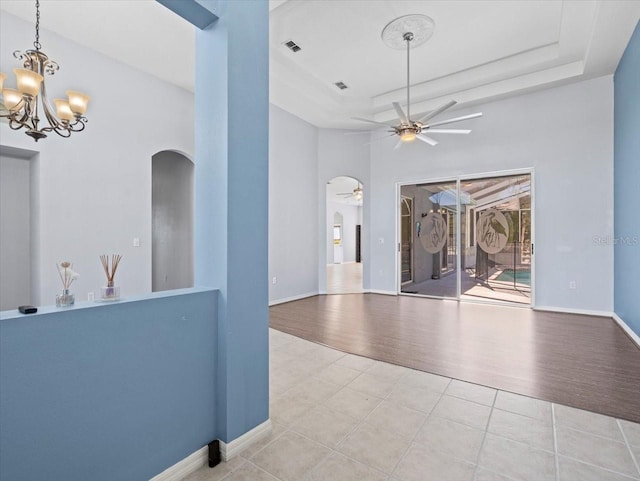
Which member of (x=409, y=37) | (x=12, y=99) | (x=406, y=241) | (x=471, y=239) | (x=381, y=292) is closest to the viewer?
(x=12, y=99)

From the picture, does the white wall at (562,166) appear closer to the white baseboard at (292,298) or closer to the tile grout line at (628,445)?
the tile grout line at (628,445)

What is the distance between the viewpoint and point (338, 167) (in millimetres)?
6961

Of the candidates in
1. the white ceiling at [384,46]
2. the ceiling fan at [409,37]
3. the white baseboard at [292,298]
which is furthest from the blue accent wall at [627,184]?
the white baseboard at [292,298]

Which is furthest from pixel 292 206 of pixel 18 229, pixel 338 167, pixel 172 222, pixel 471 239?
pixel 18 229

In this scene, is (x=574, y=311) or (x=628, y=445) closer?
(x=628, y=445)

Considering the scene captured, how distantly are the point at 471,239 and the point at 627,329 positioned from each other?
2.53 m

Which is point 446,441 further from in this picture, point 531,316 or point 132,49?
point 132,49

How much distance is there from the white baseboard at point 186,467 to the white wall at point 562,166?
553 cm

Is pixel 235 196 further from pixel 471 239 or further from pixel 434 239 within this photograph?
pixel 434 239

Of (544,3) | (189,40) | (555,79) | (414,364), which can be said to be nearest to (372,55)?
(544,3)

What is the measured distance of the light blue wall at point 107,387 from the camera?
3.69 feet

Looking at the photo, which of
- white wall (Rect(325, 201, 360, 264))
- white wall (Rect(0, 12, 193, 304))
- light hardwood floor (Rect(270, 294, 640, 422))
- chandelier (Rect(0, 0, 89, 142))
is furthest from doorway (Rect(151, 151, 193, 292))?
white wall (Rect(325, 201, 360, 264))

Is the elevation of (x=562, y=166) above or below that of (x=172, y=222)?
above

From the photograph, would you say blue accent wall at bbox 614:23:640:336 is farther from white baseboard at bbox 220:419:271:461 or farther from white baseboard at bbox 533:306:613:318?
white baseboard at bbox 220:419:271:461
